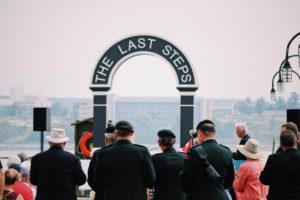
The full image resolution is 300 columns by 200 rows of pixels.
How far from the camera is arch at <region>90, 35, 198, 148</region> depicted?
14859 millimetres

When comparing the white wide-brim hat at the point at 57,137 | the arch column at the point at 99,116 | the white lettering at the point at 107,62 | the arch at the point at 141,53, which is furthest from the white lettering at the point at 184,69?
the white wide-brim hat at the point at 57,137

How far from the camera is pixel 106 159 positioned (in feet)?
22.2

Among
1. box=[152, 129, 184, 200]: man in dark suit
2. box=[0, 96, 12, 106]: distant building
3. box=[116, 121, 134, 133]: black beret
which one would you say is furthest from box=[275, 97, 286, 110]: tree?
box=[116, 121, 134, 133]: black beret

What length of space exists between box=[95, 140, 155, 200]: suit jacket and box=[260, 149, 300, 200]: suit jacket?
125 centimetres

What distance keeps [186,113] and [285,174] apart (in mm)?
8061

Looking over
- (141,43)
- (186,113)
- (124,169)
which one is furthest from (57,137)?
(141,43)

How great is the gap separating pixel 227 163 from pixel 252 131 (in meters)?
118

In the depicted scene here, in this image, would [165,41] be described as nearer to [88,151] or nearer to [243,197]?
[88,151]

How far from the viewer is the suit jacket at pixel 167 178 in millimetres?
7340

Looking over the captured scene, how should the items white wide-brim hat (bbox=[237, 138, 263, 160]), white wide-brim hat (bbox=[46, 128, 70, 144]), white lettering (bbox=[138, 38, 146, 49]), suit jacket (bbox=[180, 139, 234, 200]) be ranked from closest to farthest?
suit jacket (bbox=[180, 139, 234, 200]) < white wide-brim hat (bbox=[46, 128, 70, 144]) < white wide-brim hat (bbox=[237, 138, 263, 160]) < white lettering (bbox=[138, 38, 146, 49])

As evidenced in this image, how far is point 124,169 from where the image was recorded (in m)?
6.71

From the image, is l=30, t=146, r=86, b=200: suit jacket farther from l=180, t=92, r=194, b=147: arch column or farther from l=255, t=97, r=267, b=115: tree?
l=255, t=97, r=267, b=115: tree

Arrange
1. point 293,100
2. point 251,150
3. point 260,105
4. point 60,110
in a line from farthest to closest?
point 60,110 < point 260,105 < point 293,100 < point 251,150

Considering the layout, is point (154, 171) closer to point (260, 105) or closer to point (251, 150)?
point (251, 150)
